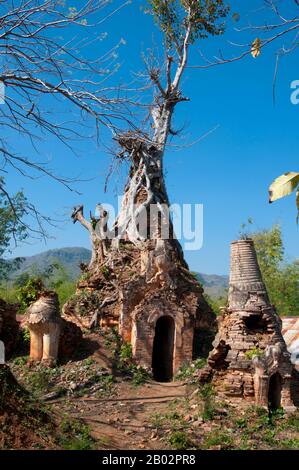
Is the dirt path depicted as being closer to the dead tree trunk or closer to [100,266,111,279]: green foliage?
the dead tree trunk

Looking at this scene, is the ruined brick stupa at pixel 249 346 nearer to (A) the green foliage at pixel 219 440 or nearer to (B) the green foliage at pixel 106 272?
(A) the green foliage at pixel 219 440

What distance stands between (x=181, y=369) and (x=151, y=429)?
470 cm

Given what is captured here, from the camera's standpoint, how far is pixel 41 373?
12758 mm

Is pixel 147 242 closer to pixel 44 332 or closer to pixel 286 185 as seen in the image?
pixel 44 332

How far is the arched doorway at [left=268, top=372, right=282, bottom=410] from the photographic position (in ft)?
33.4

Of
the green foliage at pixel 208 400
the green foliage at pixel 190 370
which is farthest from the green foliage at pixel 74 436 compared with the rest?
the green foliage at pixel 190 370

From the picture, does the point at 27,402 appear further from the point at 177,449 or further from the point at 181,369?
the point at 181,369

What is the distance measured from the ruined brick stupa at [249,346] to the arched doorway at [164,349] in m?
3.34

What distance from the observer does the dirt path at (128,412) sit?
861 cm

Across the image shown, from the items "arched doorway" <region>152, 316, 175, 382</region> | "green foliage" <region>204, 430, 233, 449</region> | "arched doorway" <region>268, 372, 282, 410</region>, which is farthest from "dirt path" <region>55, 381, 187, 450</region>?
"arched doorway" <region>268, 372, 282, 410</region>

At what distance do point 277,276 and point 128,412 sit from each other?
23209 mm

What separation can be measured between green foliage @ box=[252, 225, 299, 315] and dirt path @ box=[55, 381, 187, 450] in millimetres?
20063

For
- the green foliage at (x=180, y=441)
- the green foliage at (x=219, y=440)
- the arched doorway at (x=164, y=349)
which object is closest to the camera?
the green foliage at (x=180, y=441)

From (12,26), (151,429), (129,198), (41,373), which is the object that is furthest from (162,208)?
(12,26)
